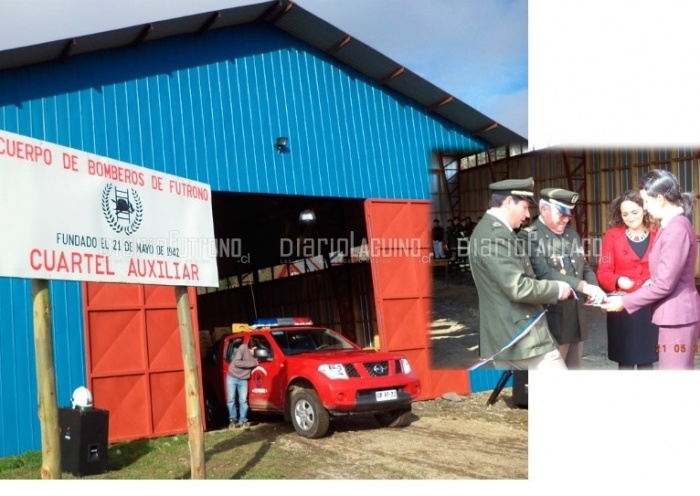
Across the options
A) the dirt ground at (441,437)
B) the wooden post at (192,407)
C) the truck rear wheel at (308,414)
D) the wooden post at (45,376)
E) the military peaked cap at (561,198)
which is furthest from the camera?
the truck rear wheel at (308,414)

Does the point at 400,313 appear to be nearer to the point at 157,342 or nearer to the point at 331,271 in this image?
the point at 157,342

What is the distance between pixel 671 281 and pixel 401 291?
18.6ft

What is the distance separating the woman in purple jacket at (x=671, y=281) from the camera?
7082 mm

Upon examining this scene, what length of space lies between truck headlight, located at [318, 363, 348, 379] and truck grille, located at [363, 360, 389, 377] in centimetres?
37

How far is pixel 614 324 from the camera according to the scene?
7234 mm

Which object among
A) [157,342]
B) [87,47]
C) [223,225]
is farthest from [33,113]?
[223,225]

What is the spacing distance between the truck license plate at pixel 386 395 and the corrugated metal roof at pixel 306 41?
11.4 ft

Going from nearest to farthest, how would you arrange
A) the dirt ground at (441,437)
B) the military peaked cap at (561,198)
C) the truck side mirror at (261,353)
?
1. the military peaked cap at (561,198)
2. the dirt ground at (441,437)
3. the truck side mirror at (261,353)

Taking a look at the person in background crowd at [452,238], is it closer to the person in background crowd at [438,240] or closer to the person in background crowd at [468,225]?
the person in background crowd at [438,240]

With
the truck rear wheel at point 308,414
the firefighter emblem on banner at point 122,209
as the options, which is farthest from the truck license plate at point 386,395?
the firefighter emblem on banner at point 122,209

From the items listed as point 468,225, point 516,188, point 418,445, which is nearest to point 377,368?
point 418,445

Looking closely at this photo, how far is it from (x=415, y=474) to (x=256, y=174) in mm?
4589

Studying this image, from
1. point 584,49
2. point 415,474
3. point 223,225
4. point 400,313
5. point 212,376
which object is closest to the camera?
point 584,49

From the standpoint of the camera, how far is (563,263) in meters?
7.15
